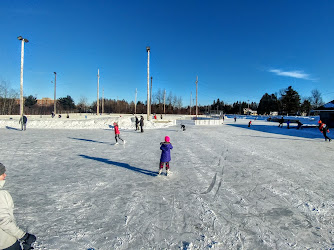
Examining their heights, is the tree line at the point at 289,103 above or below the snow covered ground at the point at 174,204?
above

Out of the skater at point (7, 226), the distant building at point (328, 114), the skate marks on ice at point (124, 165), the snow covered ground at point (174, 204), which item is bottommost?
the snow covered ground at point (174, 204)

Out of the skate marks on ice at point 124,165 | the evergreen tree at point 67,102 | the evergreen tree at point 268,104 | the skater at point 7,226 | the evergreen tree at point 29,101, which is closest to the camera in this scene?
the skater at point 7,226

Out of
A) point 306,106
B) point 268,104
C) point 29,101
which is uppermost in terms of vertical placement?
point 268,104

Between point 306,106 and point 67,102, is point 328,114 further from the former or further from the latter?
A: point 67,102

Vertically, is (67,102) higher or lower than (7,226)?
higher

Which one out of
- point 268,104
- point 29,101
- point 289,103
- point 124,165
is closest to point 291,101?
point 289,103

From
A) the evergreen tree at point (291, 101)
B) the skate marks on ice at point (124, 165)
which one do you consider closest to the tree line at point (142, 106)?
the evergreen tree at point (291, 101)

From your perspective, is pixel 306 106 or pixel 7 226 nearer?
pixel 7 226

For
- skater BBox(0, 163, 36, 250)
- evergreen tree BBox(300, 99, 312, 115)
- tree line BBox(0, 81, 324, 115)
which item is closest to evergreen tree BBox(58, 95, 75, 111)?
tree line BBox(0, 81, 324, 115)

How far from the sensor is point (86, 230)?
3.18m

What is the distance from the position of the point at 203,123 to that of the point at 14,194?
28661mm

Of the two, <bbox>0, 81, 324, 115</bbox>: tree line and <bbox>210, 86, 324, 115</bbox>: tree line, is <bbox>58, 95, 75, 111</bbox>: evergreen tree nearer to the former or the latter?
<bbox>0, 81, 324, 115</bbox>: tree line

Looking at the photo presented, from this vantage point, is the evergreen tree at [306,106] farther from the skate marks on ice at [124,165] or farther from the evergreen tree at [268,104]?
the skate marks on ice at [124,165]

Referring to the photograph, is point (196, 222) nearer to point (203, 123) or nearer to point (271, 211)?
point (271, 211)
